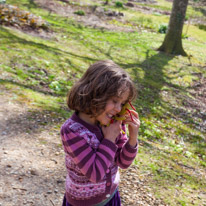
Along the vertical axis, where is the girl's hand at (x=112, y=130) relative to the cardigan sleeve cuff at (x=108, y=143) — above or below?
above

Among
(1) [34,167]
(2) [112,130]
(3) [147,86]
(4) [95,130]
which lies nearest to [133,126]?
(2) [112,130]

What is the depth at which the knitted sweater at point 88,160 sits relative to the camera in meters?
1.81

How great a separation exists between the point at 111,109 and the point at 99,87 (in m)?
0.18

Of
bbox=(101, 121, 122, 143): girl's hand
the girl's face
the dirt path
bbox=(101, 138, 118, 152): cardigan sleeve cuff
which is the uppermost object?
the girl's face

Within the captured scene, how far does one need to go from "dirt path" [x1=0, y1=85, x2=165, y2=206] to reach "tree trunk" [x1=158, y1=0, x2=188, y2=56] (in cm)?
944

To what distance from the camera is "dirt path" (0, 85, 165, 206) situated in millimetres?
3267

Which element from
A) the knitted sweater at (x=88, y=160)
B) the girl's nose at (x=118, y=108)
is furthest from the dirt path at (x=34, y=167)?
the girl's nose at (x=118, y=108)

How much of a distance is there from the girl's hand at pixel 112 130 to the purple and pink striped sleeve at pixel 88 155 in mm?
48

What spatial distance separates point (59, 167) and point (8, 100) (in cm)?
209

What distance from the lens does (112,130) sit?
1.88 meters

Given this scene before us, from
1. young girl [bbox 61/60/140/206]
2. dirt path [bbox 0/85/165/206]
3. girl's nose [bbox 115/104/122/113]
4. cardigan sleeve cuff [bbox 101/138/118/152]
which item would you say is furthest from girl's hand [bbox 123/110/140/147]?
dirt path [bbox 0/85/165/206]

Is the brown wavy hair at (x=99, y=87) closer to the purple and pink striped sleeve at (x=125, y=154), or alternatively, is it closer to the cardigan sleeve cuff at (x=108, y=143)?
the cardigan sleeve cuff at (x=108, y=143)

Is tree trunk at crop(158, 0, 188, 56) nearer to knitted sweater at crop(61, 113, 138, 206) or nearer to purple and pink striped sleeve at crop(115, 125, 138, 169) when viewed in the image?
purple and pink striped sleeve at crop(115, 125, 138, 169)

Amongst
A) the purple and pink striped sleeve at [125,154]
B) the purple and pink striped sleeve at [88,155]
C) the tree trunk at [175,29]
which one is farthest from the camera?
the tree trunk at [175,29]
